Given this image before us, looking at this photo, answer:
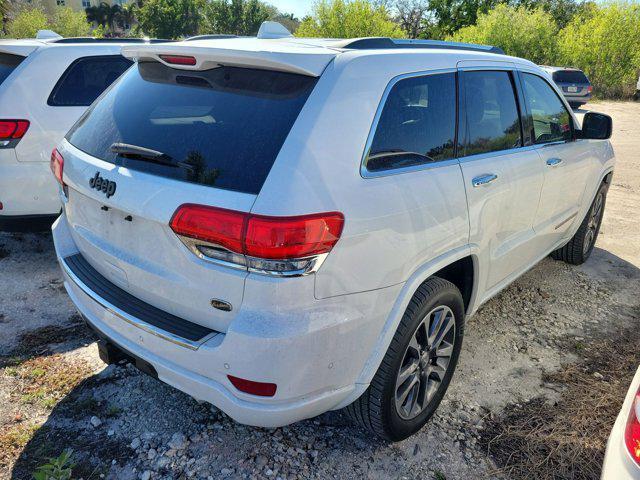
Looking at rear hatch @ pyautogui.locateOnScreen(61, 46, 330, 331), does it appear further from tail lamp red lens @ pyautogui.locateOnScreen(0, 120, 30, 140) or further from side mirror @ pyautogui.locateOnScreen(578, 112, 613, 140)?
side mirror @ pyautogui.locateOnScreen(578, 112, 613, 140)

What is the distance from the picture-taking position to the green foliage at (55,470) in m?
2.21

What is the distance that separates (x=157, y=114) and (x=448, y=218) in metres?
1.39

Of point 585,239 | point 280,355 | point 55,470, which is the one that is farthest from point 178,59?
point 585,239

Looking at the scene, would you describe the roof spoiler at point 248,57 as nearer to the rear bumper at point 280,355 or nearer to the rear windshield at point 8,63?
the rear bumper at point 280,355

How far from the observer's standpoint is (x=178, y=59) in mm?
2191

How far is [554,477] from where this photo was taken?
2.40 metres

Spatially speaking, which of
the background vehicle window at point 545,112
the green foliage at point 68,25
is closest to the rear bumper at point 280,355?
the background vehicle window at point 545,112

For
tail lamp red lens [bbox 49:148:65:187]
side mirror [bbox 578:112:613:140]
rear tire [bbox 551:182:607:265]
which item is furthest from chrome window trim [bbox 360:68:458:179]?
rear tire [bbox 551:182:607:265]

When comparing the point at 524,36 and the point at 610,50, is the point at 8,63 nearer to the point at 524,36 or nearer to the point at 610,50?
the point at 524,36

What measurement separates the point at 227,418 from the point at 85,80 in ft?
11.1

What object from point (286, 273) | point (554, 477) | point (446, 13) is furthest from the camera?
point (446, 13)

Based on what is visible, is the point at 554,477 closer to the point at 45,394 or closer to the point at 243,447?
the point at 243,447

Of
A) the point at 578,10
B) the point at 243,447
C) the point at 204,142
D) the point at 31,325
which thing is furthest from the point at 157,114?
the point at 578,10

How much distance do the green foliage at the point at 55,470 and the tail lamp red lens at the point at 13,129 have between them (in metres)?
2.77
